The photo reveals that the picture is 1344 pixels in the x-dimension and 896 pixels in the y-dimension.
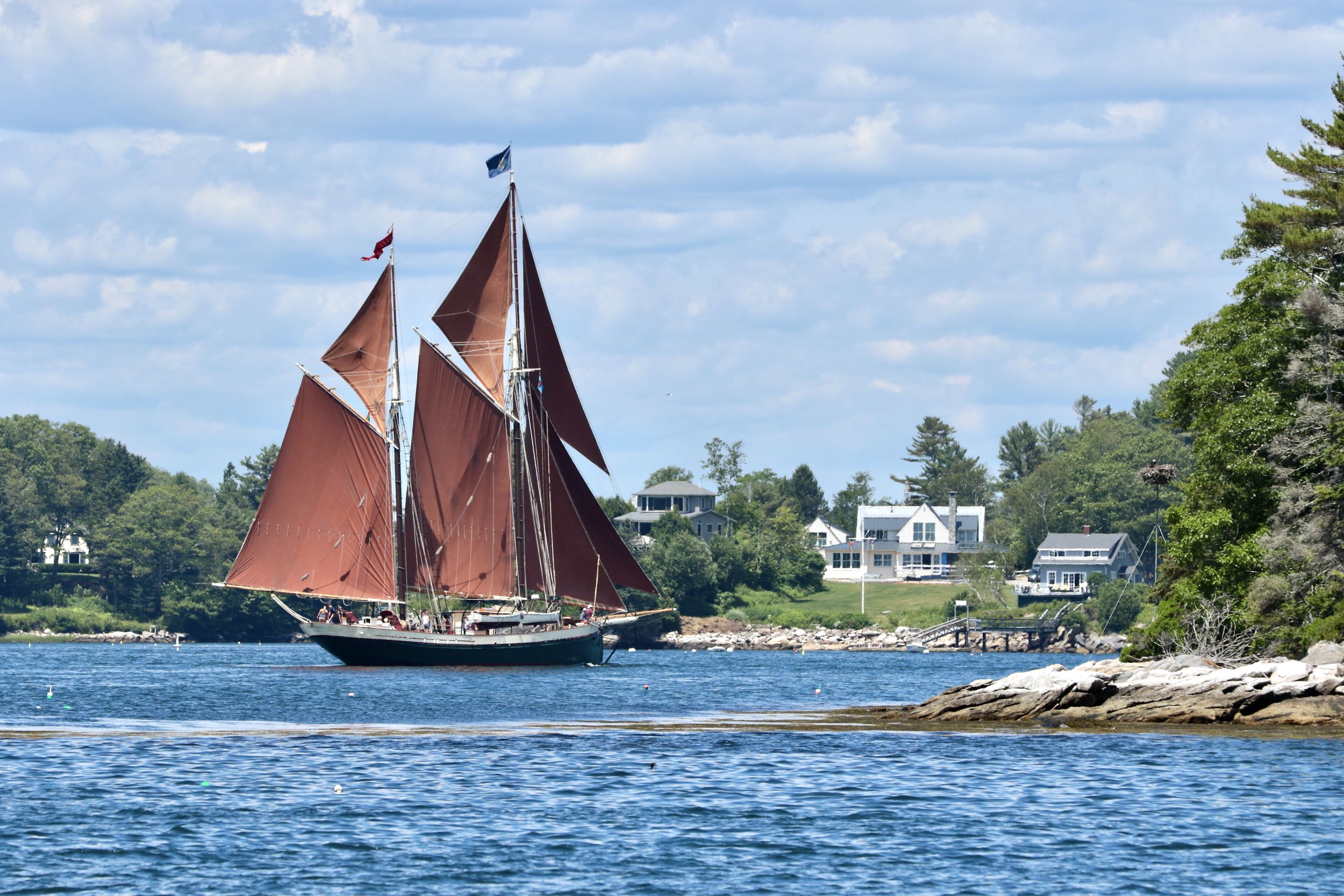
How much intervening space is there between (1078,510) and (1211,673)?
419ft

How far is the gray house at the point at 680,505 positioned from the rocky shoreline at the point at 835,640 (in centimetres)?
4461

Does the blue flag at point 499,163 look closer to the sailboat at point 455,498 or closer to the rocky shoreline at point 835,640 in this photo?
the sailboat at point 455,498

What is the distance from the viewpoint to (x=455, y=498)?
82375mm

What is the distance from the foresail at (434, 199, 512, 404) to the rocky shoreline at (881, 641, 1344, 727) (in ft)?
132

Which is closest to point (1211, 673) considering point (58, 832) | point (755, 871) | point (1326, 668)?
point (1326, 668)

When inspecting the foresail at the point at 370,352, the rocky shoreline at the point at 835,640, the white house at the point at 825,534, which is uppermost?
the foresail at the point at 370,352

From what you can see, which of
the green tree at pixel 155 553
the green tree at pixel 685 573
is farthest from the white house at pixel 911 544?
the green tree at pixel 155 553

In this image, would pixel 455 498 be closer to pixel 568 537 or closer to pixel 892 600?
pixel 568 537

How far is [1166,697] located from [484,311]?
47673 millimetres

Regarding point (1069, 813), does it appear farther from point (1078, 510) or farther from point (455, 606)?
point (1078, 510)

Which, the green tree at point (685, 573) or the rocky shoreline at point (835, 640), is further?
the green tree at point (685, 573)

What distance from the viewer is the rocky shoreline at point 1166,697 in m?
44.0

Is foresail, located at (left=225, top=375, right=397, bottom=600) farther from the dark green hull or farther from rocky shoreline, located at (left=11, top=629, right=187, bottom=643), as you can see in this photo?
rocky shoreline, located at (left=11, top=629, right=187, bottom=643)

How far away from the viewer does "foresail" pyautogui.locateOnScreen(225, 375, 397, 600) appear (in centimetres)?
7894
